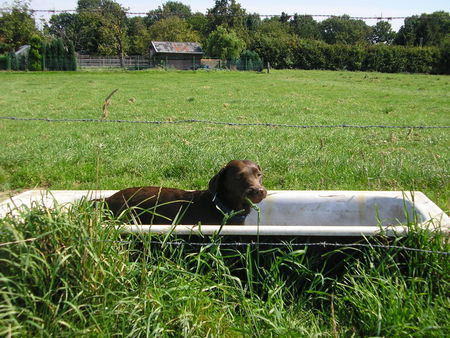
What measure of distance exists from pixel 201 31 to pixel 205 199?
98746mm

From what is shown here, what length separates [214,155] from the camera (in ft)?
22.3

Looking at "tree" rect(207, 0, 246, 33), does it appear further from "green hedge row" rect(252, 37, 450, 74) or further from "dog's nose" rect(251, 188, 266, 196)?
"dog's nose" rect(251, 188, 266, 196)

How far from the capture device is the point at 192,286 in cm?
279

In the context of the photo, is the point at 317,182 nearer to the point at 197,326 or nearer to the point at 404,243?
the point at 404,243

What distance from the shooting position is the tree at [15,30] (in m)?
59.8

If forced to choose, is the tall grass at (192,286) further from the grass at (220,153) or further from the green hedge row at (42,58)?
the green hedge row at (42,58)

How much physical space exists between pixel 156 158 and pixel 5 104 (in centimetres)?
1229

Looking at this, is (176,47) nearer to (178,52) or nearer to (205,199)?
(178,52)

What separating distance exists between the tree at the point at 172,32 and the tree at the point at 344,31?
32490 millimetres

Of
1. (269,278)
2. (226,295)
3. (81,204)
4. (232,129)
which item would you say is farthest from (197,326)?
(232,129)

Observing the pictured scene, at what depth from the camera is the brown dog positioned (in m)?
3.96

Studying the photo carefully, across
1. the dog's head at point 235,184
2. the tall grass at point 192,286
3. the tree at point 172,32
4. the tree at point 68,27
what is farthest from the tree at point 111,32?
the tall grass at point 192,286

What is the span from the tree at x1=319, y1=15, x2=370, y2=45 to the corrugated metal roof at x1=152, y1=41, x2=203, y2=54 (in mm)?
33895

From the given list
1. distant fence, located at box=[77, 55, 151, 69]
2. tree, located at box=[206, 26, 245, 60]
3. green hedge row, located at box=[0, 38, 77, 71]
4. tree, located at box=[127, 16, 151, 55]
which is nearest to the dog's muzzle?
green hedge row, located at box=[0, 38, 77, 71]
